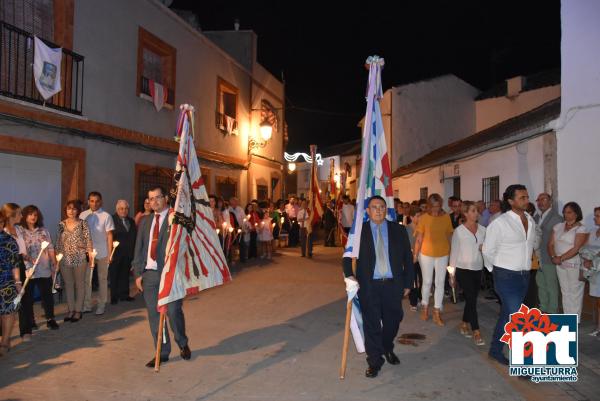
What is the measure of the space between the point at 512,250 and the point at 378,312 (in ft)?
5.05

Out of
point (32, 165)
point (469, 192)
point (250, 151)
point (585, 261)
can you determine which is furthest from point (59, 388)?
point (250, 151)

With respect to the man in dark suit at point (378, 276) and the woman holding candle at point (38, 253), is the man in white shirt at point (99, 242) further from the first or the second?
the man in dark suit at point (378, 276)

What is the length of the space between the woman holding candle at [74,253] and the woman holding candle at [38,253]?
13.8 inches

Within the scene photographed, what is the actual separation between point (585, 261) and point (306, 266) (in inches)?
297

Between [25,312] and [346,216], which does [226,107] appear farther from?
[25,312]

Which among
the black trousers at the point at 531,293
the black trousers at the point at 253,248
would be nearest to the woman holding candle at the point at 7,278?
the black trousers at the point at 531,293

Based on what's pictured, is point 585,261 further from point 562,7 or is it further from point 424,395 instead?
point 562,7

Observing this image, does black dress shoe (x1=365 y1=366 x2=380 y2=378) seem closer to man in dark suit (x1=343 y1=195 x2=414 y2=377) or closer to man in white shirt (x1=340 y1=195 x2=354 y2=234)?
man in dark suit (x1=343 y1=195 x2=414 y2=377)

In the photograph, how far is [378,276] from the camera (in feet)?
16.9

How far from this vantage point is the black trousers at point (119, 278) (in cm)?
852

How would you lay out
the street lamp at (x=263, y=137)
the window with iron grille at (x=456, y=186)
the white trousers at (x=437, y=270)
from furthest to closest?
the street lamp at (x=263, y=137) → the window with iron grille at (x=456, y=186) → the white trousers at (x=437, y=270)

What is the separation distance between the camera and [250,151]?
19.3 meters

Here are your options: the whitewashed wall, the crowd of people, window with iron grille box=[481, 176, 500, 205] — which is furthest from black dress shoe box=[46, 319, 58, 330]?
window with iron grille box=[481, 176, 500, 205]

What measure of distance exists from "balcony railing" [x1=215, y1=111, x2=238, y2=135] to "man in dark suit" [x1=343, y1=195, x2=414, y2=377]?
11973 mm
